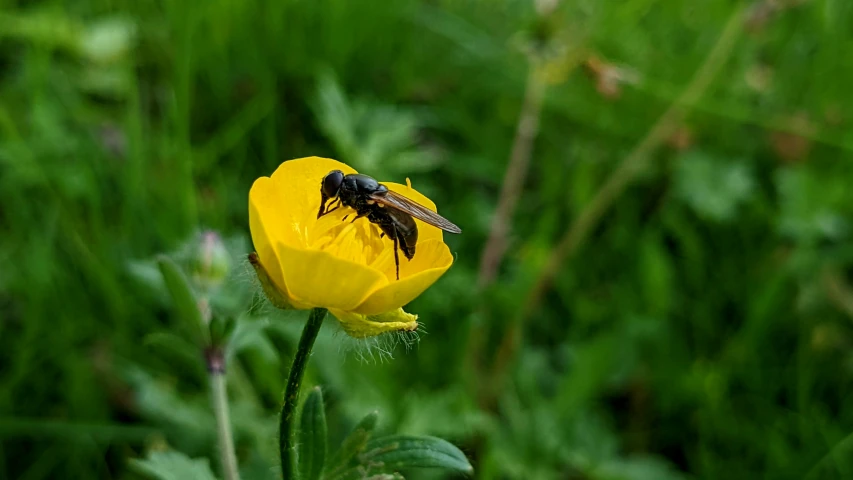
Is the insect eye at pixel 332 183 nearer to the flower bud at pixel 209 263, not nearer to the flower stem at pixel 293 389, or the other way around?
the flower stem at pixel 293 389

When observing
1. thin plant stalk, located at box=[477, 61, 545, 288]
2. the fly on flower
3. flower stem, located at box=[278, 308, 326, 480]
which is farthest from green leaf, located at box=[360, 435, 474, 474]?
thin plant stalk, located at box=[477, 61, 545, 288]

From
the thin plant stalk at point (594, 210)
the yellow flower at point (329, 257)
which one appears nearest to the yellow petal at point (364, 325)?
the yellow flower at point (329, 257)

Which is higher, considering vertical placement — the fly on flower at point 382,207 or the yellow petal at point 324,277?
the fly on flower at point 382,207

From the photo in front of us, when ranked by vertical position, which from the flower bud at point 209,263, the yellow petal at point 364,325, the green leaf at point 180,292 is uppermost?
the flower bud at point 209,263

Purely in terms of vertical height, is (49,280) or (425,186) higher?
(425,186)

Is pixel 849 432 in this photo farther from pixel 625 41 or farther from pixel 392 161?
pixel 625 41

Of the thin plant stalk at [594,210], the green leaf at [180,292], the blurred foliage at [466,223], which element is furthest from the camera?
the thin plant stalk at [594,210]

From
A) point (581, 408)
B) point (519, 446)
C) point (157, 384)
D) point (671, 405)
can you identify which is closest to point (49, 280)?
point (157, 384)
